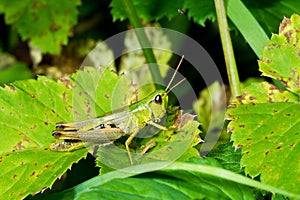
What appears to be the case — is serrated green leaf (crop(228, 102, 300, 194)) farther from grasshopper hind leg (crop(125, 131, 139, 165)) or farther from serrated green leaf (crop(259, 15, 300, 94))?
grasshopper hind leg (crop(125, 131, 139, 165))

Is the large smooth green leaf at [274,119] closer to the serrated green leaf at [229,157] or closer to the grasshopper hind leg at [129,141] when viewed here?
the serrated green leaf at [229,157]

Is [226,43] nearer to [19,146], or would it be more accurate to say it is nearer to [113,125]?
[113,125]

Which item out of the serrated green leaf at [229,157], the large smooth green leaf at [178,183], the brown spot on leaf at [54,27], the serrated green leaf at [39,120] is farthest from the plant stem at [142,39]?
the brown spot on leaf at [54,27]

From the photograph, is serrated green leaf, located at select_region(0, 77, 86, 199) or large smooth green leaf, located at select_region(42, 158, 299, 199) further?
serrated green leaf, located at select_region(0, 77, 86, 199)

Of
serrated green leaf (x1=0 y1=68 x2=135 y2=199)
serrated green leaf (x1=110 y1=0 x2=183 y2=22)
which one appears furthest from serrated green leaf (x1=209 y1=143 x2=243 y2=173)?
serrated green leaf (x1=110 y1=0 x2=183 y2=22)

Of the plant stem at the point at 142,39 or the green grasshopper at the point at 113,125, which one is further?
the plant stem at the point at 142,39

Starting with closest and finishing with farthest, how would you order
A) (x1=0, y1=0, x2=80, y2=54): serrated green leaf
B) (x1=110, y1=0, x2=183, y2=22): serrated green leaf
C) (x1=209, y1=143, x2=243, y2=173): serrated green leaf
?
(x1=209, y1=143, x2=243, y2=173): serrated green leaf
(x1=110, y1=0, x2=183, y2=22): serrated green leaf
(x1=0, y1=0, x2=80, y2=54): serrated green leaf
